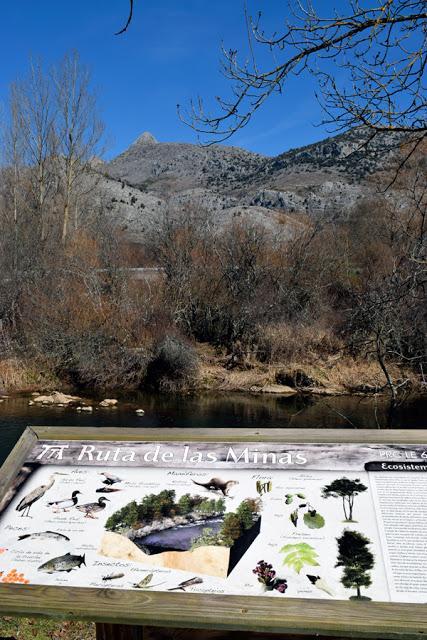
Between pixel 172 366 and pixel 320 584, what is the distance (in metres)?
15.2

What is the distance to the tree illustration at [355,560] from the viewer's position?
2223 mm

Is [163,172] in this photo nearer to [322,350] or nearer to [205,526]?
[322,350]

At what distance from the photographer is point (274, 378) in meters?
17.6

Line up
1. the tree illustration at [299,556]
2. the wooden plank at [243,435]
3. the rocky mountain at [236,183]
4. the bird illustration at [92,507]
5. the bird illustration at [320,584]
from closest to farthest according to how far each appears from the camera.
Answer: the bird illustration at [320,584]
the tree illustration at [299,556]
the bird illustration at [92,507]
the wooden plank at [243,435]
the rocky mountain at [236,183]

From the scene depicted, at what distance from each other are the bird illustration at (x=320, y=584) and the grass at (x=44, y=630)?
206 centimetres

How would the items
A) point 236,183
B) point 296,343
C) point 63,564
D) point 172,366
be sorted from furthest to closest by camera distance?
point 236,183 → point 296,343 → point 172,366 → point 63,564

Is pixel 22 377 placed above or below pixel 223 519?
below

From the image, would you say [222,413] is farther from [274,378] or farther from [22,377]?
[22,377]

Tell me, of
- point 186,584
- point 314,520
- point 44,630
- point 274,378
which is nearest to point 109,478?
point 186,584

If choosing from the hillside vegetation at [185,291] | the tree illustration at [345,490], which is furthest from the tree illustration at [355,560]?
the hillside vegetation at [185,291]

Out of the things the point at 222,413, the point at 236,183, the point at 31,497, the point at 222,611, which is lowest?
the point at 222,413

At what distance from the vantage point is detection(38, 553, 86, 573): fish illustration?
2.36m

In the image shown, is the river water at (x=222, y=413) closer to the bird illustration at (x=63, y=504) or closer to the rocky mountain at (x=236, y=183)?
the rocky mountain at (x=236, y=183)

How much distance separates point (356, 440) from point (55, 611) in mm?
1482
